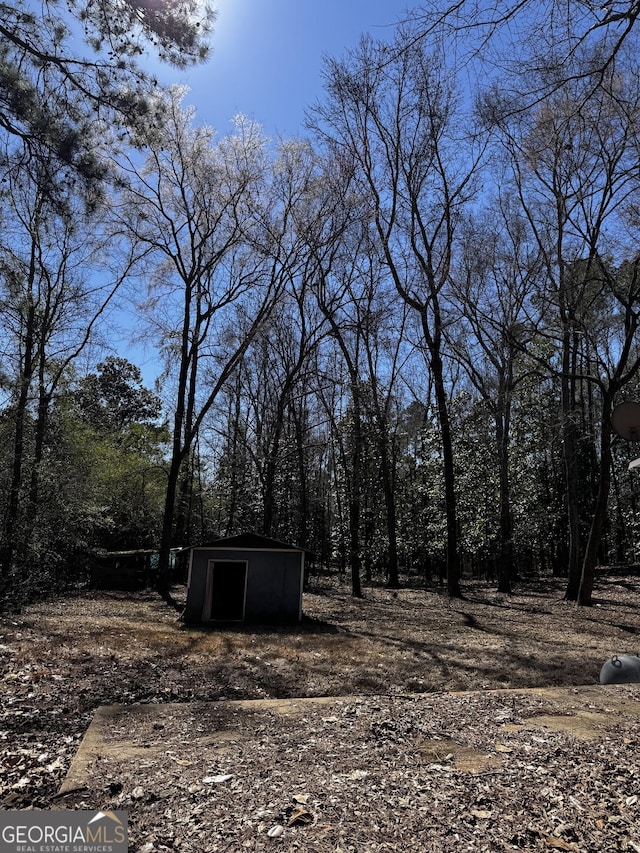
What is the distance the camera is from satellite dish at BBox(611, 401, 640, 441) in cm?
573

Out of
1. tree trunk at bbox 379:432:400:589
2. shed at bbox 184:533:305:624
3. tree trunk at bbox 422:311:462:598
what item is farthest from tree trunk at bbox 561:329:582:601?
shed at bbox 184:533:305:624

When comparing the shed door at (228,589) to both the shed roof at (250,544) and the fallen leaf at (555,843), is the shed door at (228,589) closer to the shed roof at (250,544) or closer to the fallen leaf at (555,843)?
the shed roof at (250,544)

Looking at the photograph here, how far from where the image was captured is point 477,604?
15.3 meters

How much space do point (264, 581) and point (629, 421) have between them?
28.7 ft

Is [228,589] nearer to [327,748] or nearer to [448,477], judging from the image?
[448,477]

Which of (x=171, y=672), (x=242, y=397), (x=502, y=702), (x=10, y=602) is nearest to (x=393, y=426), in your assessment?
(x=242, y=397)

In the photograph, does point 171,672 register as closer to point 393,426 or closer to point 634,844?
point 634,844

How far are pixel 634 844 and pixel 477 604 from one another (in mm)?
13544

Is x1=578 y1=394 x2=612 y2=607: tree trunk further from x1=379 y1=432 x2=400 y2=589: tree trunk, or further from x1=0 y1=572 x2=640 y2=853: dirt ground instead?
x1=379 y1=432 x2=400 y2=589: tree trunk

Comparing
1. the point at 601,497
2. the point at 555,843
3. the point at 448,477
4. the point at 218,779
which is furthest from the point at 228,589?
the point at 555,843

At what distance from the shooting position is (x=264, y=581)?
1250cm

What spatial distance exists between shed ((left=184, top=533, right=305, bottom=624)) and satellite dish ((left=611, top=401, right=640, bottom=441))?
8166 millimetres

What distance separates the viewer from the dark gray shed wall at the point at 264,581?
40.3 ft

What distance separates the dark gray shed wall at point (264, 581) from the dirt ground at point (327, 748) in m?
3.83
